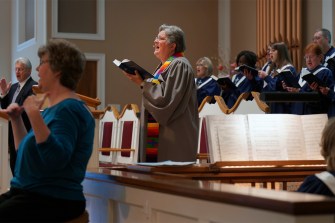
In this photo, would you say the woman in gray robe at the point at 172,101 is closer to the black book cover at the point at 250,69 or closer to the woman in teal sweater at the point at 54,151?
the woman in teal sweater at the point at 54,151

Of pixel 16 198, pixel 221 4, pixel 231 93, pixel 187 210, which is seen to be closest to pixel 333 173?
pixel 187 210

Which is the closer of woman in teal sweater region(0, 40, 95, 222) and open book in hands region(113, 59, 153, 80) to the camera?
woman in teal sweater region(0, 40, 95, 222)

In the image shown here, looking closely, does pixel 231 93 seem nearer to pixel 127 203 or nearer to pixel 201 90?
pixel 201 90

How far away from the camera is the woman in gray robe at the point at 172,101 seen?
13.7ft

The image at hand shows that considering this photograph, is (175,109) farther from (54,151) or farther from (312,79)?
(312,79)

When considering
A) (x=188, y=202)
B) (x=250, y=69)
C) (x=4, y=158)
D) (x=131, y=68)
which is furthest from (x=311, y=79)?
(x=188, y=202)

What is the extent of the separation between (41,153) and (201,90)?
642cm

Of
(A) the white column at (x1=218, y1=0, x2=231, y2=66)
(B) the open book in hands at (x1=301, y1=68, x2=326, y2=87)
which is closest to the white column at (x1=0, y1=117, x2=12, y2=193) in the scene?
(B) the open book in hands at (x1=301, y1=68, x2=326, y2=87)

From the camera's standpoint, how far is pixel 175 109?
4.20 meters

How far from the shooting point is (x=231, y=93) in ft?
25.9

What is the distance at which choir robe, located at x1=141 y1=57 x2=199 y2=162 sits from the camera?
416cm

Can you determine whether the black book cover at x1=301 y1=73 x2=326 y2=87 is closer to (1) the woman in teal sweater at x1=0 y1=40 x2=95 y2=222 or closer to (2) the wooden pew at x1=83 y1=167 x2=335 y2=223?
(2) the wooden pew at x1=83 y1=167 x2=335 y2=223

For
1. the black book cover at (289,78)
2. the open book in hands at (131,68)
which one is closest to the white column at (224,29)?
the black book cover at (289,78)

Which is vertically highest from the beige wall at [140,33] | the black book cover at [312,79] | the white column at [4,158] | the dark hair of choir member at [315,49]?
the beige wall at [140,33]
